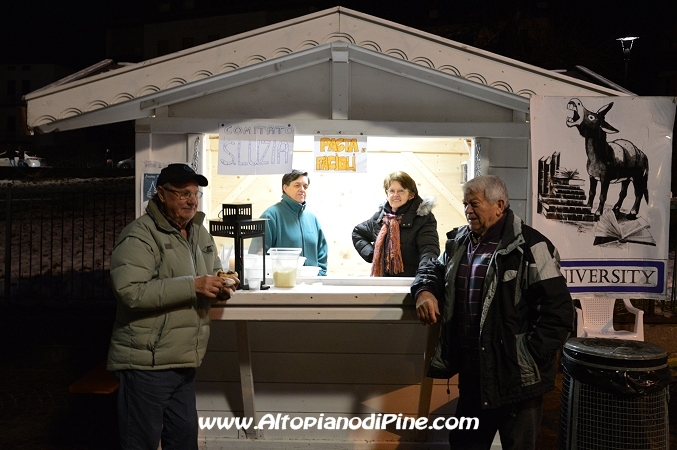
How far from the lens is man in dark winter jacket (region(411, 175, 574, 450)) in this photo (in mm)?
3174

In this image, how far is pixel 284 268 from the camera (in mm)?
4160

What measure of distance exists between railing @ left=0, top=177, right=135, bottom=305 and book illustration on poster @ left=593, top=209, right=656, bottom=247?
5729mm

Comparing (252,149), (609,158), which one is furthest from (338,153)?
(609,158)

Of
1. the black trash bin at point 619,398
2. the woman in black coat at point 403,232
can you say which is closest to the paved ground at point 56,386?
the black trash bin at point 619,398

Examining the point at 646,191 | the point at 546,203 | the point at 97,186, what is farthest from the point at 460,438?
the point at 97,186

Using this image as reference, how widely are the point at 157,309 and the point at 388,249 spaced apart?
2.52m

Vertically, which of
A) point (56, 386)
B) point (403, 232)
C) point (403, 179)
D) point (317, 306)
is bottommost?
point (56, 386)

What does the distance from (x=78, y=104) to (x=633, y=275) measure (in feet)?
12.8

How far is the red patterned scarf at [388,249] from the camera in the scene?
5.30m

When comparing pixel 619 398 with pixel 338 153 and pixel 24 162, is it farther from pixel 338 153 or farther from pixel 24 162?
pixel 24 162

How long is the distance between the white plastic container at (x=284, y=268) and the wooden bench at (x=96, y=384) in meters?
1.36

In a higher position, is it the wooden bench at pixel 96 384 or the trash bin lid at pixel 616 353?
the trash bin lid at pixel 616 353

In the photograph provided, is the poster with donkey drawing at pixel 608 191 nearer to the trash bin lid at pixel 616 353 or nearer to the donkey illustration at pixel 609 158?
the donkey illustration at pixel 609 158

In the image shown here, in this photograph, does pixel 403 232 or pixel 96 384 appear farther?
pixel 403 232
